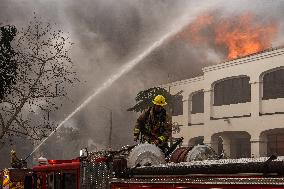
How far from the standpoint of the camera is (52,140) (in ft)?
242

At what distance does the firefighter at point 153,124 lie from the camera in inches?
355

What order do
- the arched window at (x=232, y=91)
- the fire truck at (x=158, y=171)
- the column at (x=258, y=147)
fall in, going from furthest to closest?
the arched window at (x=232, y=91) < the column at (x=258, y=147) < the fire truck at (x=158, y=171)

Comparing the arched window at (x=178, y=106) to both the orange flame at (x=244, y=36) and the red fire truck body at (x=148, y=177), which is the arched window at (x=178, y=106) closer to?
the orange flame at (x=244, y=36)

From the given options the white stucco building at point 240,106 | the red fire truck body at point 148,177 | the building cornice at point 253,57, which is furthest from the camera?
the white stucco building at point 240,106

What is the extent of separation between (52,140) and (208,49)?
1260 inches

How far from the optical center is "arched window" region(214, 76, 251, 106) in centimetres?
3675

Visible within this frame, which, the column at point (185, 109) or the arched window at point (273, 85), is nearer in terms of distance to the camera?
the arched window at point (273, 85)

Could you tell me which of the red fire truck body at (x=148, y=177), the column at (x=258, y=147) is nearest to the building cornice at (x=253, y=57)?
the column at (x=258, y=147)

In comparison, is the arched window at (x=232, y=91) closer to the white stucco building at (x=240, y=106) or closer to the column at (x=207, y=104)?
the white stucco building at (x=240, y=106)

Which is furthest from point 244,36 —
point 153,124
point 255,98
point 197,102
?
point 153,124

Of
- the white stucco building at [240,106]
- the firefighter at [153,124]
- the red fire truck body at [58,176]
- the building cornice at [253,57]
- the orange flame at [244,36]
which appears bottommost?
the red fire truck body at [58,176]

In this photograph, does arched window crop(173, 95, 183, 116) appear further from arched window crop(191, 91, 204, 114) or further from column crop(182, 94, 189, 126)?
arched window crop(191, 91, 204, 114)

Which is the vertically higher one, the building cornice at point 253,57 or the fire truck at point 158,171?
the building cornice at point 253,57

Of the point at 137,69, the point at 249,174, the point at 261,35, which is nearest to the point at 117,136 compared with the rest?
the point at 137,69
